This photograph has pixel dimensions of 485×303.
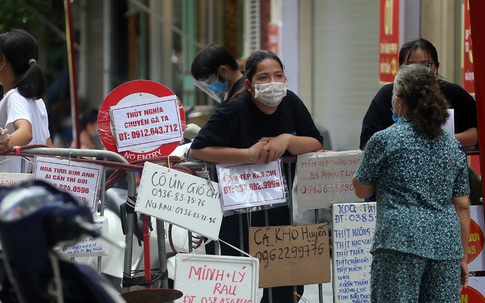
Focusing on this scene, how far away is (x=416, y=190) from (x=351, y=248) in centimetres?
118

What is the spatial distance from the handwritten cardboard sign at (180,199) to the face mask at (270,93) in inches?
22.1

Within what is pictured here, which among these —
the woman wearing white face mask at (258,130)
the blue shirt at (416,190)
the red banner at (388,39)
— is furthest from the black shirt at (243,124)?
the red banner at (388,39)

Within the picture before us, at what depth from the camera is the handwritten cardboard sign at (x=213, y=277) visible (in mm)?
5602

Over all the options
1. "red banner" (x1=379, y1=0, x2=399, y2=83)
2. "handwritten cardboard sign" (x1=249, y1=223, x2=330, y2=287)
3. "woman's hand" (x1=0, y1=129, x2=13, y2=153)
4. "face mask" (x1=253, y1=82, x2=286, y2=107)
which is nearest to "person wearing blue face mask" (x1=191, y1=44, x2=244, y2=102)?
"face mask" (x1=253, y1=82, x2=286, y2=107)

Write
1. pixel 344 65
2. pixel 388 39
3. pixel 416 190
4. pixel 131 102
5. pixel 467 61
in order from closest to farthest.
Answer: pixel 416 190 < pixel 131 102 < pixel 467 61 < pixel 388 39 < pixel 344 65

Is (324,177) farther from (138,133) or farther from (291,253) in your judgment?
(138,133)

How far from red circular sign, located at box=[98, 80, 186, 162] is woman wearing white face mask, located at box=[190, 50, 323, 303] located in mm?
233

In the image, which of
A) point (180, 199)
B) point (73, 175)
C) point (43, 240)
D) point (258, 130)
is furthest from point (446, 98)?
point (43, 240)

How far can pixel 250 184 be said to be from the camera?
5.80 m

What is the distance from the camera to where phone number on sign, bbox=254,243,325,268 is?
5.80 m

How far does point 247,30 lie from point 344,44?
13.2 ft

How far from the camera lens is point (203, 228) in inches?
223

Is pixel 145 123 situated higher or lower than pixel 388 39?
lower

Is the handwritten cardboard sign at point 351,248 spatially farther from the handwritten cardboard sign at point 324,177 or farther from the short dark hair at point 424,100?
the short dark hair at point 424,100
